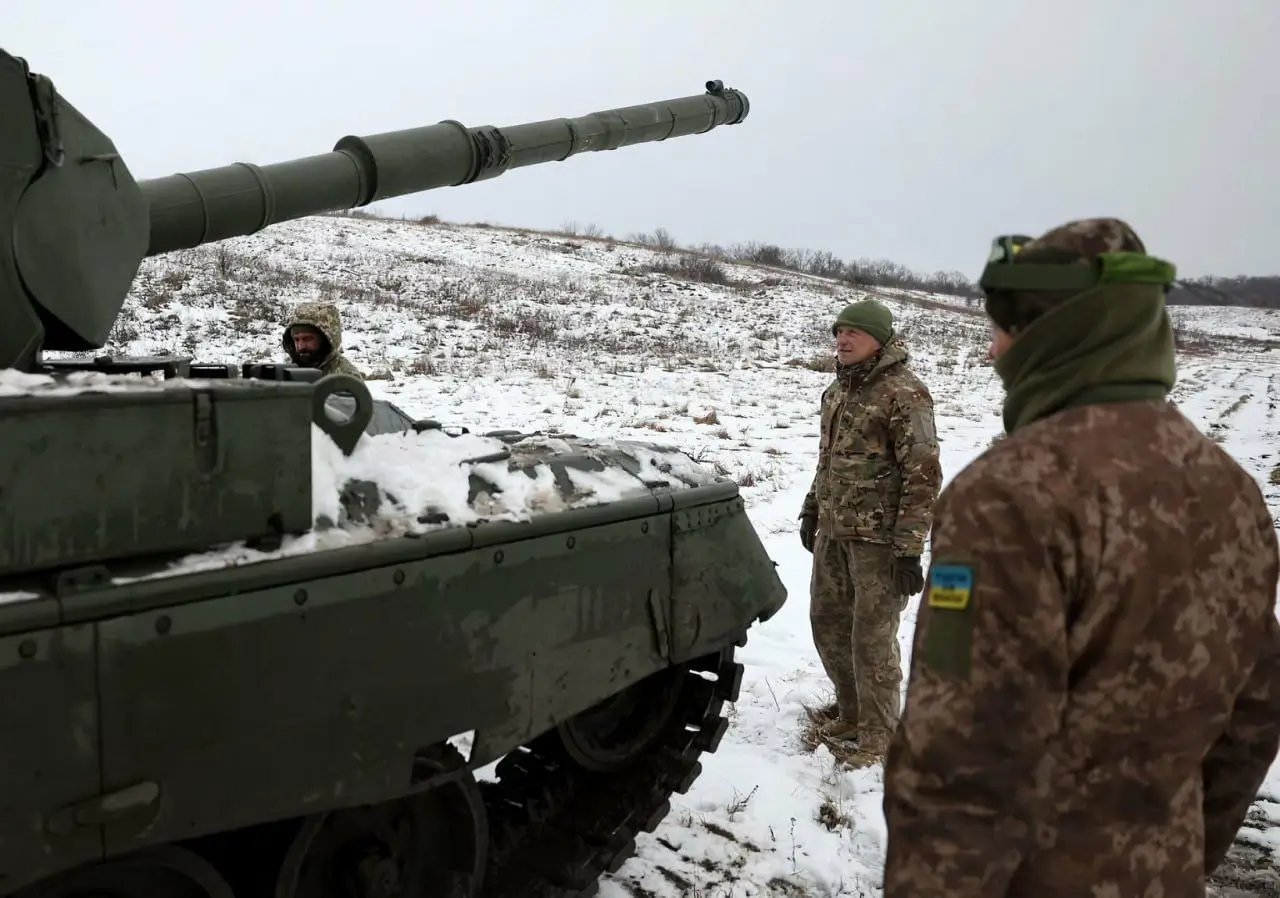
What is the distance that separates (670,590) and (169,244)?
Answer: 192cm

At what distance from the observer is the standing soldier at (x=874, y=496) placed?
3.88 m

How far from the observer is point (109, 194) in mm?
2631

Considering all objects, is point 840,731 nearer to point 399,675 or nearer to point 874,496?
point 874,496

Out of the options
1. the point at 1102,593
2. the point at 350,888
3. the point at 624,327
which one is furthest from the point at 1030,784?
the point at 624,327

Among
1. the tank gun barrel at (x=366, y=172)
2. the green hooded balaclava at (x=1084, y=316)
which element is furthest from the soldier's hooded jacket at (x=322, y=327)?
the green hooded balaclava at (x=1084, y=316)

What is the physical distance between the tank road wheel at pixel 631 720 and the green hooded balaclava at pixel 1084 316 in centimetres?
215

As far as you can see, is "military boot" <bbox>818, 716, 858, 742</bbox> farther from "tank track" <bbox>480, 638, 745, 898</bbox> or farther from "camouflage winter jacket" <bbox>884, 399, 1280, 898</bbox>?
"camouflage winter jacket" <bbox>884, 399, 1280, 898</bbox>

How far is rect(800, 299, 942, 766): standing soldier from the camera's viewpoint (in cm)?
388

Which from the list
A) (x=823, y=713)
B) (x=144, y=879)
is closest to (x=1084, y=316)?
(x=144, y=879)

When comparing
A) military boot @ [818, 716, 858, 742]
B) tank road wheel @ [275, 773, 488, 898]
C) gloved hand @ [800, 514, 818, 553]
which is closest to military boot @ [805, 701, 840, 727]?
military boot @ [818, 716, 858, 742]

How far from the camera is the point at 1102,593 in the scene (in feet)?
4.75

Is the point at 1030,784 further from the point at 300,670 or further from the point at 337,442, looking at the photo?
the point at 337,442

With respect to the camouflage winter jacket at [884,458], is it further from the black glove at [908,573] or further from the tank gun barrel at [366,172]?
the tank gun barrel at [366,172]

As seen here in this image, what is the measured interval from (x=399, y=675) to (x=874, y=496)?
2.30 meters
